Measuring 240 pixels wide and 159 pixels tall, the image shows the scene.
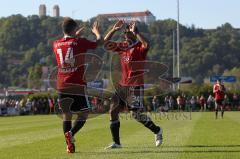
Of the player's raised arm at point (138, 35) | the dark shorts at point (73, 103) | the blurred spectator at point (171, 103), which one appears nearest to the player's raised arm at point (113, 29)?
the player's raised arm at point (138, 35)

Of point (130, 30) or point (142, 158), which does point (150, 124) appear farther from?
point (142, 158)

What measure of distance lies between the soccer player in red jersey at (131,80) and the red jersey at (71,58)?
121 cm

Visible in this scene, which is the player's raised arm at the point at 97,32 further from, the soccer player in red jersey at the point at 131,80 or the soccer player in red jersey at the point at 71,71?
the soccer player in red jersey at the point at 131,80

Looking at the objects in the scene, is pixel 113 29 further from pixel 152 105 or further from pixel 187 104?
pixel 187 104

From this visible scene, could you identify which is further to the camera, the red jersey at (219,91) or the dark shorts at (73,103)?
the red jersey at (219,91)

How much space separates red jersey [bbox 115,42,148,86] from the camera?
43.8ft

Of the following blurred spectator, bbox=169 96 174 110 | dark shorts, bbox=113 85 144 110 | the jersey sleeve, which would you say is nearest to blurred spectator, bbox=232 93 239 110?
blurred spectator, bbox=169 96 174 110

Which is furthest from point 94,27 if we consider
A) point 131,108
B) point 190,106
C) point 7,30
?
point 7,30

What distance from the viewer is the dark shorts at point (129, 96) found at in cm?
1330

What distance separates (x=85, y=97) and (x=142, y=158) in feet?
7.43

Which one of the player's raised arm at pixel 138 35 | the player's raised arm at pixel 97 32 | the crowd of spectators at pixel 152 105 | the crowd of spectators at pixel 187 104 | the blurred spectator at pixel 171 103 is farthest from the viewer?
the blurred spectator at pixel 171 103

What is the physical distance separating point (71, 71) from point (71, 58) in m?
0.25

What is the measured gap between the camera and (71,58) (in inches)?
472

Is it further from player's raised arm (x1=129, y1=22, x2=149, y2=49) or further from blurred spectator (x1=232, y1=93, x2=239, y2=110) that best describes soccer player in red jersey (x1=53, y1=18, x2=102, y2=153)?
blurred spectator (x1=232, y1=93, x2=239, y2=110)
